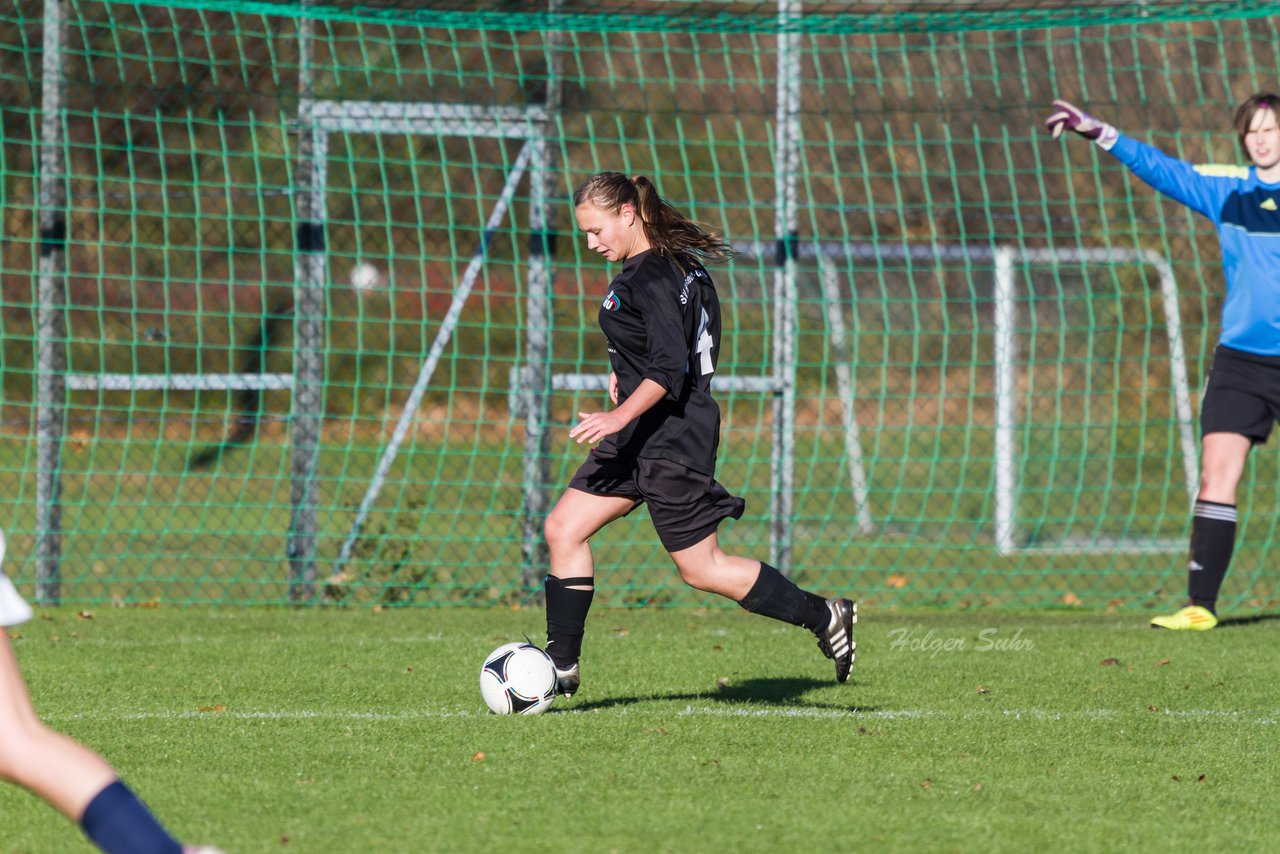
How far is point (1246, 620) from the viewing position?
7660mm

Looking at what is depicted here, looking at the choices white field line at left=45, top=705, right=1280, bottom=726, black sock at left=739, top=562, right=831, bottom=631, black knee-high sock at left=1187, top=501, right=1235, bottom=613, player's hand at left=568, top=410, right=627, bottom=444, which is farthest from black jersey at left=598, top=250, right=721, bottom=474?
black knee-high sock at left=1187, top=501, right=1235, bottom=613

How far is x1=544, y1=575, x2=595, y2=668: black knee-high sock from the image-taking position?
504cm

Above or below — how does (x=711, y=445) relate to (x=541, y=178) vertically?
below

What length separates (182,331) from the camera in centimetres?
1766

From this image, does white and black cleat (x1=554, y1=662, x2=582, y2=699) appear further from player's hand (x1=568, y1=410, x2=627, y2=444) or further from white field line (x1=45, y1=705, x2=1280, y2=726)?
player's hand (x1=568, y1=410, x2=627, y2=444)

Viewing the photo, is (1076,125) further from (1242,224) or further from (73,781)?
(73,781)

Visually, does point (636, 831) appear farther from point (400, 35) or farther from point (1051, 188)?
point (1051, 188)

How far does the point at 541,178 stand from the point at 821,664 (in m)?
3.46

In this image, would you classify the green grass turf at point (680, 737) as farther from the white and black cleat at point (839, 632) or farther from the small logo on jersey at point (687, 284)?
the small logo on jersey at point (687, 284)

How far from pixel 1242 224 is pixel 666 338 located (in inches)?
135

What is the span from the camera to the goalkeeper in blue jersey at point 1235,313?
22.5 ft

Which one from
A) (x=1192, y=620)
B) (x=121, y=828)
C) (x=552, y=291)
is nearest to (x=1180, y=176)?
(x=1192, y=620)

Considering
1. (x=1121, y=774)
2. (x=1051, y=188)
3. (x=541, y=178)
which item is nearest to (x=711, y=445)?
(x=1121, y=774)

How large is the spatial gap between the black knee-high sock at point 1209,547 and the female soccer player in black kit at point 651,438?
2788mm
